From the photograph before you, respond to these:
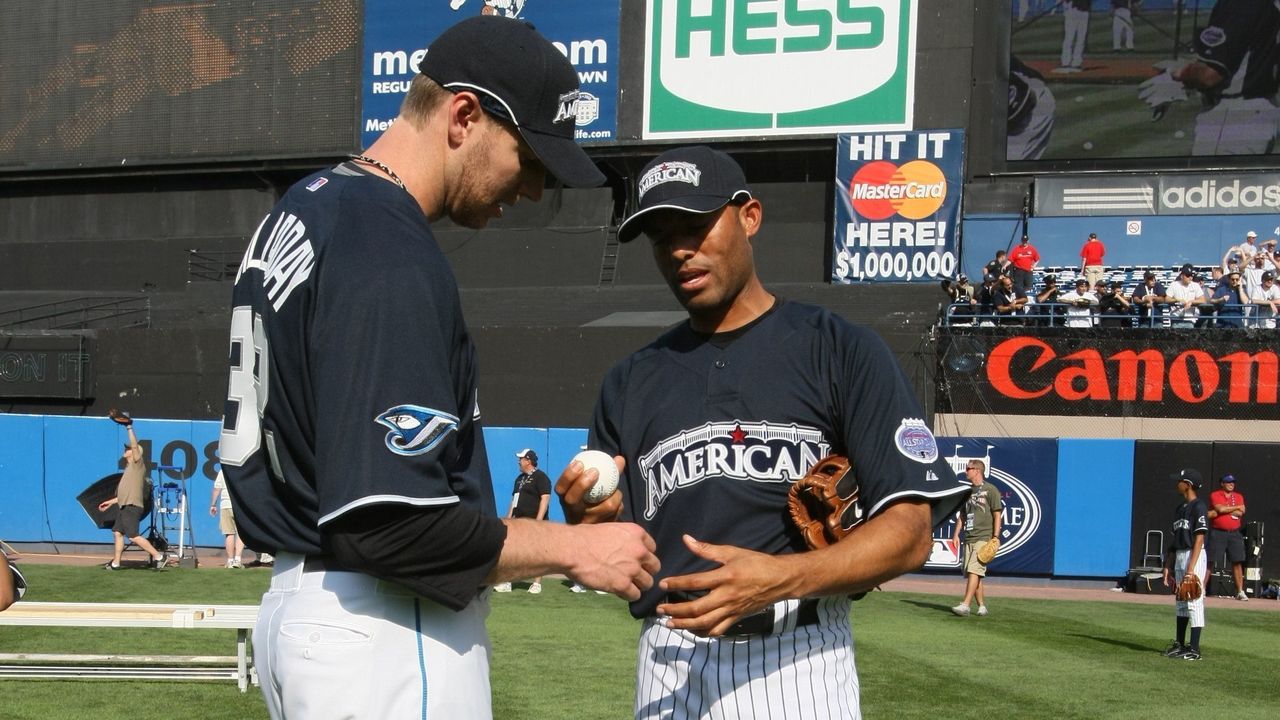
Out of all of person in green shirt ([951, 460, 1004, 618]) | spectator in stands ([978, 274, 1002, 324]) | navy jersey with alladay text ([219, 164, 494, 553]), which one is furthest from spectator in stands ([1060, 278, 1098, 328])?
navy jersey with alladay text ([219, 164, 494, 553])

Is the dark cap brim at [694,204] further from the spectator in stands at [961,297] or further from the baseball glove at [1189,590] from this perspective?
the spectator in stands at [961,297]

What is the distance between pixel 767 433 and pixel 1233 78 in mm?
24347

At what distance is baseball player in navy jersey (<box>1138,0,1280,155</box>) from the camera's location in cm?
2381

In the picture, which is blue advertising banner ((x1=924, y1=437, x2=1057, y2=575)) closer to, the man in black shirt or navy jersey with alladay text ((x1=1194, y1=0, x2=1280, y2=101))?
Result: the man in black shirt

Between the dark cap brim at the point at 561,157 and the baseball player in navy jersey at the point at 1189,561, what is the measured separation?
1022 cm

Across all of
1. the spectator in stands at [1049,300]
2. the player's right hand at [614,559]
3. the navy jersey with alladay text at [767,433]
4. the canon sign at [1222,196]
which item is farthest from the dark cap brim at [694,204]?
the canon sign at [1222,196]

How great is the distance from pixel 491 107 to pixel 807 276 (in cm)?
2384

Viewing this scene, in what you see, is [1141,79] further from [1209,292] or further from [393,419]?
[393,419]

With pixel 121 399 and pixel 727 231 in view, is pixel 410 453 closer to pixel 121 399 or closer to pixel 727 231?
pixel 727 231

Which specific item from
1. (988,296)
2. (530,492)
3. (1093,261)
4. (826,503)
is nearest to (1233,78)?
(1093,261)

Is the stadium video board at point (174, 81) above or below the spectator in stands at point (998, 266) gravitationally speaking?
above

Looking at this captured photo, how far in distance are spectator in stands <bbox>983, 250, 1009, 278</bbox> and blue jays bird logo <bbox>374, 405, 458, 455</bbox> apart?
813 inches

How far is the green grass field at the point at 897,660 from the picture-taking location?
27.5 ft

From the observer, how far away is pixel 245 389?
7.58ft
